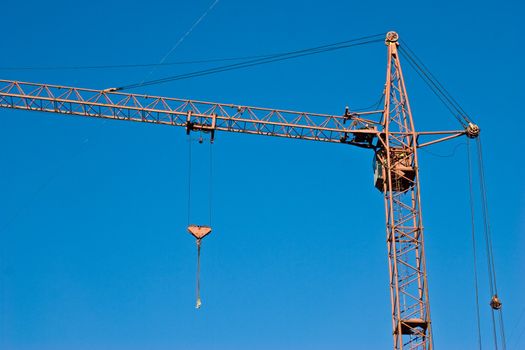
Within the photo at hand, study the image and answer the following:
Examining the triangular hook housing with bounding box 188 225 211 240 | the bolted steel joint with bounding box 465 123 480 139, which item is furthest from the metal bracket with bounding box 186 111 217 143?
the bolted steel joint with bounding box 465 123 480 139

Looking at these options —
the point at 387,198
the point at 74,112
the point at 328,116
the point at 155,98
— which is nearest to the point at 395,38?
the point at 328,116

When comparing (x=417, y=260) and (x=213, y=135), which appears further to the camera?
(x=213, y=135)

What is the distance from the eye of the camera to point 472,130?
81812 millimetres

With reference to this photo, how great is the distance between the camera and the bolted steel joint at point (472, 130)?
81750 mm

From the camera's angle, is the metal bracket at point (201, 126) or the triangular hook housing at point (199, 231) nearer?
the triangular hook housing at point (199, 231)

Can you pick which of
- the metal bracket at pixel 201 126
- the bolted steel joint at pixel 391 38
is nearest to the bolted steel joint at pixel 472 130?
the bolted steel joint at pixel 391 38

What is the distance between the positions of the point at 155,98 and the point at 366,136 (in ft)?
56.9

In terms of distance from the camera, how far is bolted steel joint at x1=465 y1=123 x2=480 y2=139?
268 ft

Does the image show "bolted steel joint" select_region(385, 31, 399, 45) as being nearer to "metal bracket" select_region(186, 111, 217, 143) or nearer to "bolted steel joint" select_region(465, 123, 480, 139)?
"bolted steel joint" select_region(465, 123, 480, 139)

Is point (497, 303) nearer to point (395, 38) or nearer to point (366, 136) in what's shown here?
point (366, 136)

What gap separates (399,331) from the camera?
7319 cm

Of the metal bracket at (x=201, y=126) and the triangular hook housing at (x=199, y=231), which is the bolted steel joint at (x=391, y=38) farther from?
the triangular hook housing at (x=199, y=231)

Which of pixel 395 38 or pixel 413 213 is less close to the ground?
pixel 395 38

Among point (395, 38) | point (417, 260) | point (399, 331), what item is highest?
point (395, 38)
